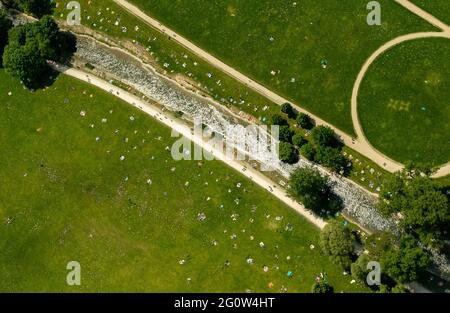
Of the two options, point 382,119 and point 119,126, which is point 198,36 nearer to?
point 119,126

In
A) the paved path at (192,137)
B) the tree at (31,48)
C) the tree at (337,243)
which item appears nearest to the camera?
the tree at (337,243)

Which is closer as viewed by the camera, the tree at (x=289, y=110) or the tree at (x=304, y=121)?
the tree at (x=304, y=121)

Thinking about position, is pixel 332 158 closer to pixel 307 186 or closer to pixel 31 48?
pixel 307 186

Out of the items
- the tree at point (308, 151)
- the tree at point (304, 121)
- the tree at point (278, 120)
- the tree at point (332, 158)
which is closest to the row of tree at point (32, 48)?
the tree at point (278, 120)

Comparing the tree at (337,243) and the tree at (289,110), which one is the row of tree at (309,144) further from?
the tree at (337,243)

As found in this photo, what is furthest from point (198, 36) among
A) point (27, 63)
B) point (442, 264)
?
point (442, 264)
